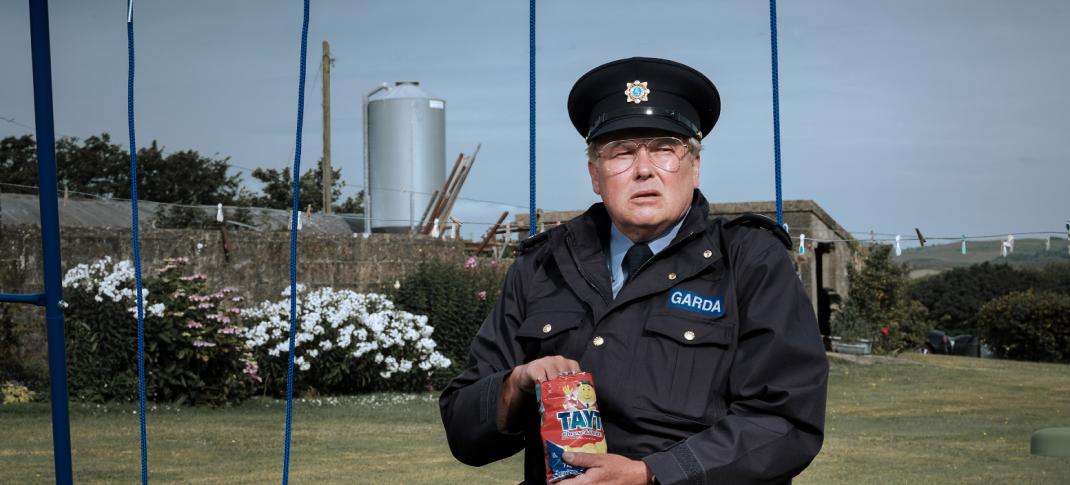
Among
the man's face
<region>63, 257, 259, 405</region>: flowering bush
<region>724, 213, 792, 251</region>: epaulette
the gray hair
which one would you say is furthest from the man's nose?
<region>63, 257, 259, 405</region>: flowering bush

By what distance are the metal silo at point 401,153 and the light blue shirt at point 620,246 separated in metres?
16.9

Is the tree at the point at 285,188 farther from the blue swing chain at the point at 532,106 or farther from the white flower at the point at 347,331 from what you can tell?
the blue swing chain at the point at 532,106

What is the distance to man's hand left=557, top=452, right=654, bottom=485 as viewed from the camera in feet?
7.91

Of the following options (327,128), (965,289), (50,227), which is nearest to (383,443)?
(50,227)

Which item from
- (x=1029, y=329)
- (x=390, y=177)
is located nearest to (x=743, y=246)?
(x=390, y=177)

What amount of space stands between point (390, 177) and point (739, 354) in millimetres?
17690

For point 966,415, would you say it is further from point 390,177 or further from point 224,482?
Result: point 390,177

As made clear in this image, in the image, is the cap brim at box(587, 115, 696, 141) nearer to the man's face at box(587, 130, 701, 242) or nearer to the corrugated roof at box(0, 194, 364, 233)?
the man's face at box(587, 130, 701, 242)

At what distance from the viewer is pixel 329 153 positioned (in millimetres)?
22156

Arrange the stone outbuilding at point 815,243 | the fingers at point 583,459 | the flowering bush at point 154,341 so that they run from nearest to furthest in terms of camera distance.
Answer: the fingers at point 583,459, the flowering bush at point 154,341, the stone outbuilding at point 815,243

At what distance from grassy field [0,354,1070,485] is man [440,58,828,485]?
181 inches

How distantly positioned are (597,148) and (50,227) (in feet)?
6.07

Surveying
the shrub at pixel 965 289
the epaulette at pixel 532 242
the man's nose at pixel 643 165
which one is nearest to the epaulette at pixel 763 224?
the man's nose at pixel 643 165

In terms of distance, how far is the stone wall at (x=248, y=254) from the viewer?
475 inches
